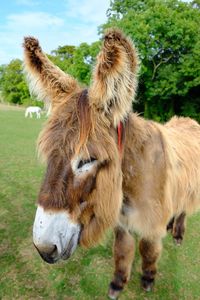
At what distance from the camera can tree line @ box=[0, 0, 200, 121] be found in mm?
19500

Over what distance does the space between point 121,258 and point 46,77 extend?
1.88m

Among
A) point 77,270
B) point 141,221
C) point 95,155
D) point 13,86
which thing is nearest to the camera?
point 95,155

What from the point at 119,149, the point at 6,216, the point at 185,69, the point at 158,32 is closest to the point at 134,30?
the point at 158,32

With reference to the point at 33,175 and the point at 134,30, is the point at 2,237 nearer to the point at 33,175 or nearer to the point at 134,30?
the point at 33,175

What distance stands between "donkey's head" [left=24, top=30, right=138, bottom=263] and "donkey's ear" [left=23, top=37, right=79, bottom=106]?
0.04 meters

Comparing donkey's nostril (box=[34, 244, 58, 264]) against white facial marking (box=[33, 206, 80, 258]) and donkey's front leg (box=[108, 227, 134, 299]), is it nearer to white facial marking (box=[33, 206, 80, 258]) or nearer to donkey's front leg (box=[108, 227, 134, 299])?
white facial marking (box=[33, 206, 80, 258])

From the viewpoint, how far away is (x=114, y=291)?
9.06 ft

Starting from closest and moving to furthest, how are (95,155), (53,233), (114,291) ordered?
(53,233)
(95,155)
(114,291)

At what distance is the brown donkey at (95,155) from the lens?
5.08ft

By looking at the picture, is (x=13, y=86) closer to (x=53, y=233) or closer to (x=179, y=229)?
(x=179, y=229)

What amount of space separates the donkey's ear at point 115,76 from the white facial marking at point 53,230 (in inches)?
25.1

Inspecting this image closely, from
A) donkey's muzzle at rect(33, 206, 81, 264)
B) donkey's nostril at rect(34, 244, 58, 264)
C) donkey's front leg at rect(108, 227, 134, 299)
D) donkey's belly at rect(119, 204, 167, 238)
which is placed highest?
donkey's muzzle at rect(33, 206, 81, 264)

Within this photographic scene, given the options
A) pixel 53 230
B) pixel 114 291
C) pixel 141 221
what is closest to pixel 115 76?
pixel 53 230

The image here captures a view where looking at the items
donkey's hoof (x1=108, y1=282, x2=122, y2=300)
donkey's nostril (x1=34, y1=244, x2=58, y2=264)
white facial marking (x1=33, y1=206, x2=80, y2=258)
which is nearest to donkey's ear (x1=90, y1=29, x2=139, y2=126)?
white facial marking (x1=33, y1=206, x2=80, y2=258)
